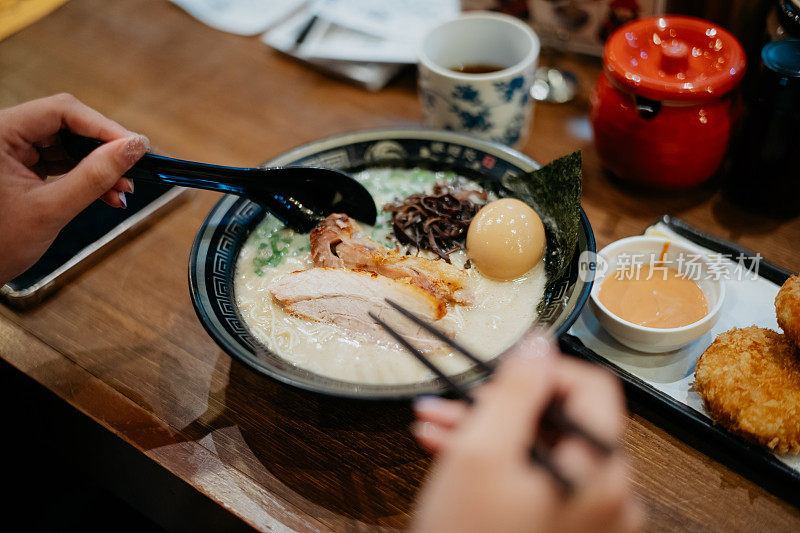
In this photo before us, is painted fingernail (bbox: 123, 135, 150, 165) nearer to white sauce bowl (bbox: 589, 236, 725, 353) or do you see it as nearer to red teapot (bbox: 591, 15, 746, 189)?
white sauce bowl (bbox: 589, 236, 725, 353)

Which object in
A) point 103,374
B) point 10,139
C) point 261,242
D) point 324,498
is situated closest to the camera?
point 324,498

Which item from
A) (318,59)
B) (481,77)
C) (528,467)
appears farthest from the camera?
(318,59)

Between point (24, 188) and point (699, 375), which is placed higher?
point (24, 188)

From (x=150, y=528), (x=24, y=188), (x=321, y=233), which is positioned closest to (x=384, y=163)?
(x=321, y=233)

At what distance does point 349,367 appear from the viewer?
1386mm

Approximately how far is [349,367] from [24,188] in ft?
2.85

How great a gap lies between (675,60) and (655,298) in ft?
2.26

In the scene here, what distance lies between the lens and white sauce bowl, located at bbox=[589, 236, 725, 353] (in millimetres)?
1354

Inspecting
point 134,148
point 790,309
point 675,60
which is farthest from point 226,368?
point 675,60

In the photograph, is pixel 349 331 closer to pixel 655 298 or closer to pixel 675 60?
pixel 655 298

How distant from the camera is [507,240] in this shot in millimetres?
1538

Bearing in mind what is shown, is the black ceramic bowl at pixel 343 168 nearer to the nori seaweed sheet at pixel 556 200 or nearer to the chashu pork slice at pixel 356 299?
the nori seaweed sheet at pixel 556 200

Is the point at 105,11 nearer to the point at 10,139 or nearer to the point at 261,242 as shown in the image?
the point at 10,139

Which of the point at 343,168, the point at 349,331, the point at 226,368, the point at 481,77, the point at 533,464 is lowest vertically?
the point at 226,368
